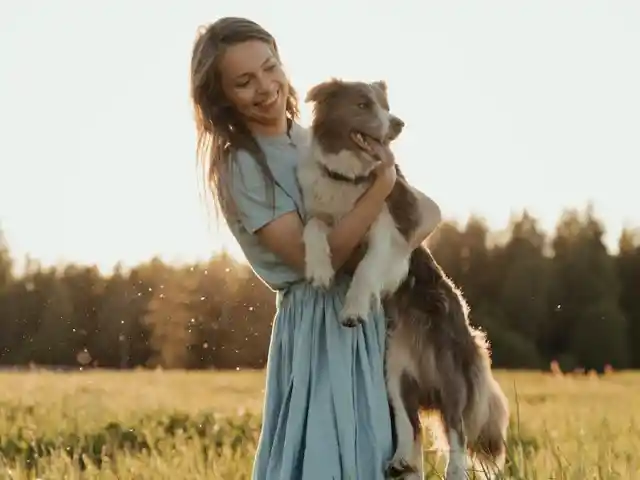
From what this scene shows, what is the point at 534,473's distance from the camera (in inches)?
176

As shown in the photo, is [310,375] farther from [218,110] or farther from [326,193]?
[218,110]

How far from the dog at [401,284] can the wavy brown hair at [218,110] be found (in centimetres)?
27

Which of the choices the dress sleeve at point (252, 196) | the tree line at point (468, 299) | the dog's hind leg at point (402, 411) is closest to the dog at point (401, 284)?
the dog's hind leg at point (402, 411)

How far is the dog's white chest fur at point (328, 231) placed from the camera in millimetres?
3680

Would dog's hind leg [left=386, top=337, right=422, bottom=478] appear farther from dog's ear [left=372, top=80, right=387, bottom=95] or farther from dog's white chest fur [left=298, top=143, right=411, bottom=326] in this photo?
dog's ear [left=372, top=80, right=387, bottom=95]

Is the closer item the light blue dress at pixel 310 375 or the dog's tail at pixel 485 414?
the light blue dress at pixel 310 375

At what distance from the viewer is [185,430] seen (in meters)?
9.26

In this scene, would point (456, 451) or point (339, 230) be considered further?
point (456, 451)

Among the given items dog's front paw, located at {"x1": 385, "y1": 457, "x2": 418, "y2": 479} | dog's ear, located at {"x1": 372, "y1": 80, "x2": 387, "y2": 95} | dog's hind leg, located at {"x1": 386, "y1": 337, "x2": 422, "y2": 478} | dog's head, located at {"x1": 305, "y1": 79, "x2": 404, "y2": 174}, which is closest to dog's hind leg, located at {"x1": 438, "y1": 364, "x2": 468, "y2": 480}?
dog's hind leg, located at {"x1": 386, "y1": 337, "x2": 422, "y2": 478}

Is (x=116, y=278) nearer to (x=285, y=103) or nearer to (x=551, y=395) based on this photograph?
(x=551, y=395)

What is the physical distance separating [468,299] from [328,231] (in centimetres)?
2890

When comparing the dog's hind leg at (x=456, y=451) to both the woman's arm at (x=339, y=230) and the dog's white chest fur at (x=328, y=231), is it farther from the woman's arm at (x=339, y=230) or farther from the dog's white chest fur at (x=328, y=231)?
the woman's arm at (x=339, y=230)

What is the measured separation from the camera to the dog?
12.3 ft

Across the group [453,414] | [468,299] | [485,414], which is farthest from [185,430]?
[468,299]
